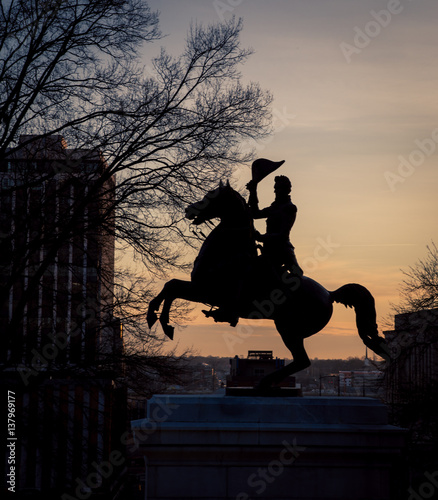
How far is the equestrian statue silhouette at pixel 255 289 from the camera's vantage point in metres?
9.67

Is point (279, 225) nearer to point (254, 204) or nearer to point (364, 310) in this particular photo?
point (254, 204)

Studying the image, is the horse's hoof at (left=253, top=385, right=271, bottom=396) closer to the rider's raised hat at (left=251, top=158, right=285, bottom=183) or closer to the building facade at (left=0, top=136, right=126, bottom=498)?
the rider's raised hat at (left=251, top=158, right=285, bottom=183)

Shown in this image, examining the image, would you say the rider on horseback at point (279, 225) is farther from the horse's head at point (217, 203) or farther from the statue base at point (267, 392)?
the statue base at point (267, 392)

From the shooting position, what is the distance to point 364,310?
1001 cm

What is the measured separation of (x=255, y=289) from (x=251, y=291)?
0.06m

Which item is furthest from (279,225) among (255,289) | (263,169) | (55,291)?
(55,291)

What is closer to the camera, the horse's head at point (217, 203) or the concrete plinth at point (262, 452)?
the concrete plinth at point (262, 452)

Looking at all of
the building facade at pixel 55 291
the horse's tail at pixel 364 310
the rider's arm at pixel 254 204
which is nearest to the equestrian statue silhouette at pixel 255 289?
the horse's tail at pixel 364 310

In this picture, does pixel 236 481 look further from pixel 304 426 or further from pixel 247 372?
pixel 247 372

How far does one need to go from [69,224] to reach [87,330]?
276 cm

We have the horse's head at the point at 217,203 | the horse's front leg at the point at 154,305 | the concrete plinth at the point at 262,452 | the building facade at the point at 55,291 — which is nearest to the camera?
the concrete plinth at the point at 262,452

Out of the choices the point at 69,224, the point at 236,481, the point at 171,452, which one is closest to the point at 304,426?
the point at 236,481

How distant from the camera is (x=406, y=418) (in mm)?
25859

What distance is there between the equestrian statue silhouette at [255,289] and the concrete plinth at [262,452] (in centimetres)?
69
